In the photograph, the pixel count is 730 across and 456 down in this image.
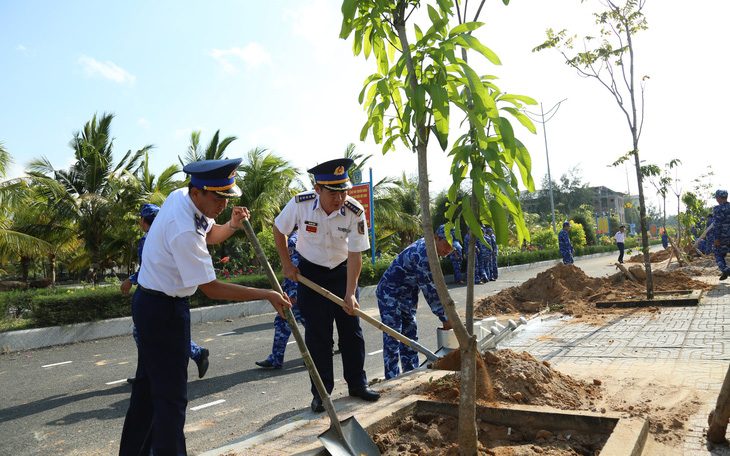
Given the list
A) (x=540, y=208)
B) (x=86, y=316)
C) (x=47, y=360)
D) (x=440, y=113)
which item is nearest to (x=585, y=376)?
(x=440, y=113)

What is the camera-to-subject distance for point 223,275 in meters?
15.3

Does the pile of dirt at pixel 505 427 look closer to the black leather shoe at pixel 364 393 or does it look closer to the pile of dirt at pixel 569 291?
the black leather shoe at pixel 364 393

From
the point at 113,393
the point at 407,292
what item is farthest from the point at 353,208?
the point at 113,393

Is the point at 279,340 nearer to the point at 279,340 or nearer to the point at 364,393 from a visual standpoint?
the point at 279,340

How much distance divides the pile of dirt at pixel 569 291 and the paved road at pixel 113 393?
3.06 m

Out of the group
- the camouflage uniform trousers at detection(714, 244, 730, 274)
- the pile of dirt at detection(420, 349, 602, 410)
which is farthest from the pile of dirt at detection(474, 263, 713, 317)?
the pile of dirt at detection(420, 349, 602, 410)

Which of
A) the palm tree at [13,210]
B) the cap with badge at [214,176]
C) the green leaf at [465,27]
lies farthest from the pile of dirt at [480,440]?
the palm tree at [13,210]

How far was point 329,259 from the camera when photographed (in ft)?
13.7

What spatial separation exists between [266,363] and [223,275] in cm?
A: 932

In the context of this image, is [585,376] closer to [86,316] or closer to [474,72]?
[474,72]

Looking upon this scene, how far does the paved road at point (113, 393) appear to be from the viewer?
416cm

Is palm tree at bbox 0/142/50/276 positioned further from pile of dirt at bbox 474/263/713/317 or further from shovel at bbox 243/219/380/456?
shovel at bbox 243/219/380/456

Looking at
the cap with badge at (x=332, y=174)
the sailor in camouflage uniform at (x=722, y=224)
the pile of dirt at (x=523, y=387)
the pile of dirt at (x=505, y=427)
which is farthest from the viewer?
the sailor in camouflage uniform at (x=722, y=224)

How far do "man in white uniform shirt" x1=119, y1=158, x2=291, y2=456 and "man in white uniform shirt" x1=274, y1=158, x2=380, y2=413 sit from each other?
1.16 metres
